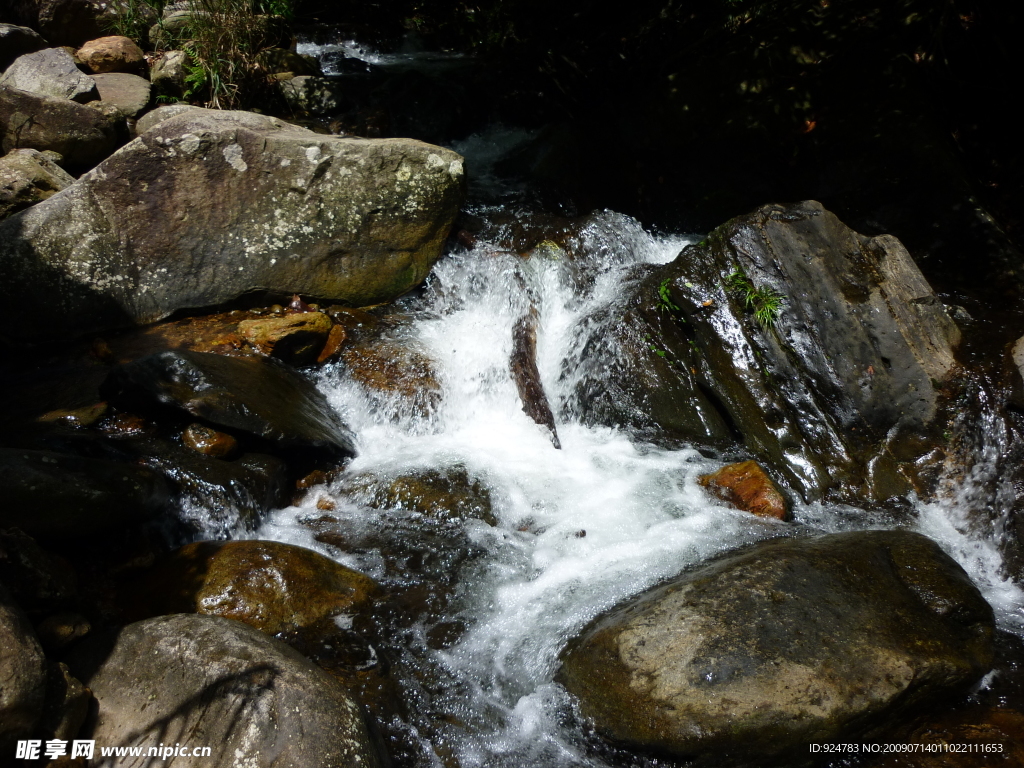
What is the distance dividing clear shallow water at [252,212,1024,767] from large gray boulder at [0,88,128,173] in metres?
4.13

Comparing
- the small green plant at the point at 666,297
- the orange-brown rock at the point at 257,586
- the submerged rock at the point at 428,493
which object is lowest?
the submerged rock at the point at 428,493

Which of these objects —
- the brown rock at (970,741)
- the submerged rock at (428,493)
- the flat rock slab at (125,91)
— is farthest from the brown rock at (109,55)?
the brown rock at (970,741)

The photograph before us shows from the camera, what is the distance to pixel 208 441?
4180 mm

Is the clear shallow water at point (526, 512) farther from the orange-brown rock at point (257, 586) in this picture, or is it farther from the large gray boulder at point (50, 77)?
the large gray boulder at point (50, 77)

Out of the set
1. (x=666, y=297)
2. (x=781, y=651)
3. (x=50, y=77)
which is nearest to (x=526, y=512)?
(x=781, y=651)

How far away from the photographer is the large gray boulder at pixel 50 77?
298 inches

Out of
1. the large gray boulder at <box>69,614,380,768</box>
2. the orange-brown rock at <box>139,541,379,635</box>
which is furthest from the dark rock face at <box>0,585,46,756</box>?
the orange-brown rock at <box>139,541,379,635</box>

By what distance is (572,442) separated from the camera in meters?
5.13

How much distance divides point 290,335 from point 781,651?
13.9 ft

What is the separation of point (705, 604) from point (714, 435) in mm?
1984

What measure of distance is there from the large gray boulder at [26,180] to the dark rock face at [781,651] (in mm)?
6302

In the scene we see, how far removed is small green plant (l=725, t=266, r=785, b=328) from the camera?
478cm

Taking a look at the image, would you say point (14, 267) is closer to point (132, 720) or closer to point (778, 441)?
point (132, 720)

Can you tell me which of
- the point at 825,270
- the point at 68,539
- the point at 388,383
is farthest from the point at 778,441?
the point at 68,539
